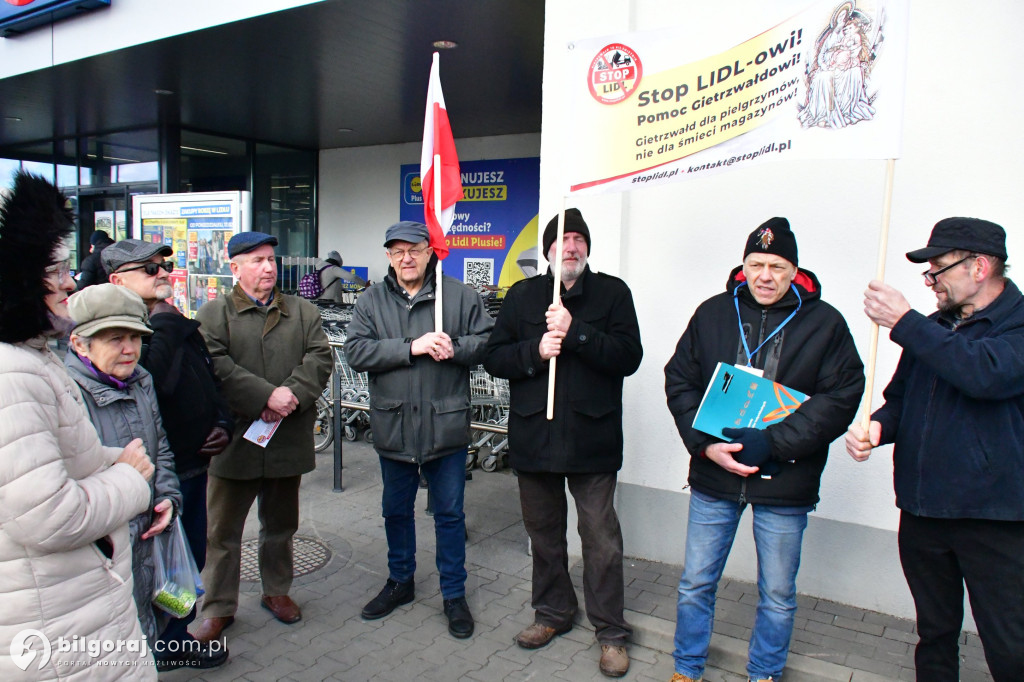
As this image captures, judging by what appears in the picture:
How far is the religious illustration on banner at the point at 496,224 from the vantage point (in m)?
11.8

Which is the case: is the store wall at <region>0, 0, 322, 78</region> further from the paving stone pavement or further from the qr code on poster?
the qr code on poster

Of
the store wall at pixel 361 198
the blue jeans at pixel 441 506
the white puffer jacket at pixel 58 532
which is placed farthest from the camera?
the store wall at pixel 361 198

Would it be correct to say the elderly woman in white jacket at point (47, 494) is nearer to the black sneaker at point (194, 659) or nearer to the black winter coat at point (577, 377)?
the black sneaker at point (194, 659)

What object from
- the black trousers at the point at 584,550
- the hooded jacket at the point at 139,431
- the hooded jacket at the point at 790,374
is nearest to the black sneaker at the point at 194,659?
the hooded jacket at the point at 139,431

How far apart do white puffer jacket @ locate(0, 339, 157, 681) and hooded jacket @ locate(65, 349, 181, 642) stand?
0.51 metres

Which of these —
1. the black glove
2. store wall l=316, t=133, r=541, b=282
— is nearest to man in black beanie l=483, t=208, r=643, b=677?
the black glove

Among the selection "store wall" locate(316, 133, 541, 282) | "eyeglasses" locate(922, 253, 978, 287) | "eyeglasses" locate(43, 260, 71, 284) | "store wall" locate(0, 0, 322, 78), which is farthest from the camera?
"store wall" locate(316, 133, 541, 282)

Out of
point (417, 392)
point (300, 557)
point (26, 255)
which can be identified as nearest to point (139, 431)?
point (26, 255)

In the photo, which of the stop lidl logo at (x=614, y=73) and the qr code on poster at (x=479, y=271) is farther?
the qr code on poster at (x=479, y=271)

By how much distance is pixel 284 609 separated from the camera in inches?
163

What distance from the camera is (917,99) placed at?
3.94m

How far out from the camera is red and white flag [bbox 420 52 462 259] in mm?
4184

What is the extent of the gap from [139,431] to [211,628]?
1550mm

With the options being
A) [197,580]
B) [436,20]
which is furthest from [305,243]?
[197,580]
